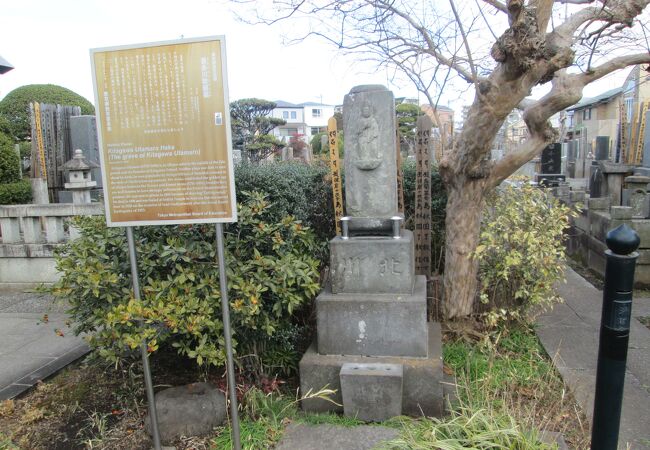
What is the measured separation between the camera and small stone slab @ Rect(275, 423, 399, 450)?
3.00 metres

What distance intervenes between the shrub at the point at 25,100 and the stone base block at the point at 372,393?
14.3 metres

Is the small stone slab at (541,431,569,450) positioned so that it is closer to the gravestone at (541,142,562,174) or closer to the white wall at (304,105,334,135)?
the gravestone at (541,142,562,174)

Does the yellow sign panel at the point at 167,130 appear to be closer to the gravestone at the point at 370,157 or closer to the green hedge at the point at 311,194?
the green hedge at the point at 311,194

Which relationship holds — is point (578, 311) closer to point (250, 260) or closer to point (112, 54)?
point (250, 260)

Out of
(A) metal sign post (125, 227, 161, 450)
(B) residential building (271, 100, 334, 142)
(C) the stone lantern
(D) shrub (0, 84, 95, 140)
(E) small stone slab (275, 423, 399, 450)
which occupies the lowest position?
(E) small stone slab (275, 423, 399, 450)

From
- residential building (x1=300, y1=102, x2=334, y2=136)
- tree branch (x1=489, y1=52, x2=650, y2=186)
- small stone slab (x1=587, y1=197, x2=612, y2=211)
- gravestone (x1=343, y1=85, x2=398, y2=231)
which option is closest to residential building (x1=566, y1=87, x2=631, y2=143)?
small stone slab (x1=587, y1=197, x2=612, y2=211)

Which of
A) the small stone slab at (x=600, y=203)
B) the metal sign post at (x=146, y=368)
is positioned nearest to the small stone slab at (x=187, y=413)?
the metal sign post at (x=146, y=368)

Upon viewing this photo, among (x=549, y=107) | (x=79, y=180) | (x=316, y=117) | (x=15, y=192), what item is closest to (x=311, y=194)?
(x=549, y=107)

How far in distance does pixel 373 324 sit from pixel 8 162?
7.65 meters

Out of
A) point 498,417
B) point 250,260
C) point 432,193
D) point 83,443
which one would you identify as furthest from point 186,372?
point 432,193

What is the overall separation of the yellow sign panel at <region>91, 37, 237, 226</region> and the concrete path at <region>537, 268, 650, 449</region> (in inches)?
111

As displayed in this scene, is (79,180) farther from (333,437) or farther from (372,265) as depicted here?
(333,437)

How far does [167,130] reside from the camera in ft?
8.84

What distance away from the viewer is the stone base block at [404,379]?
11.2ft
